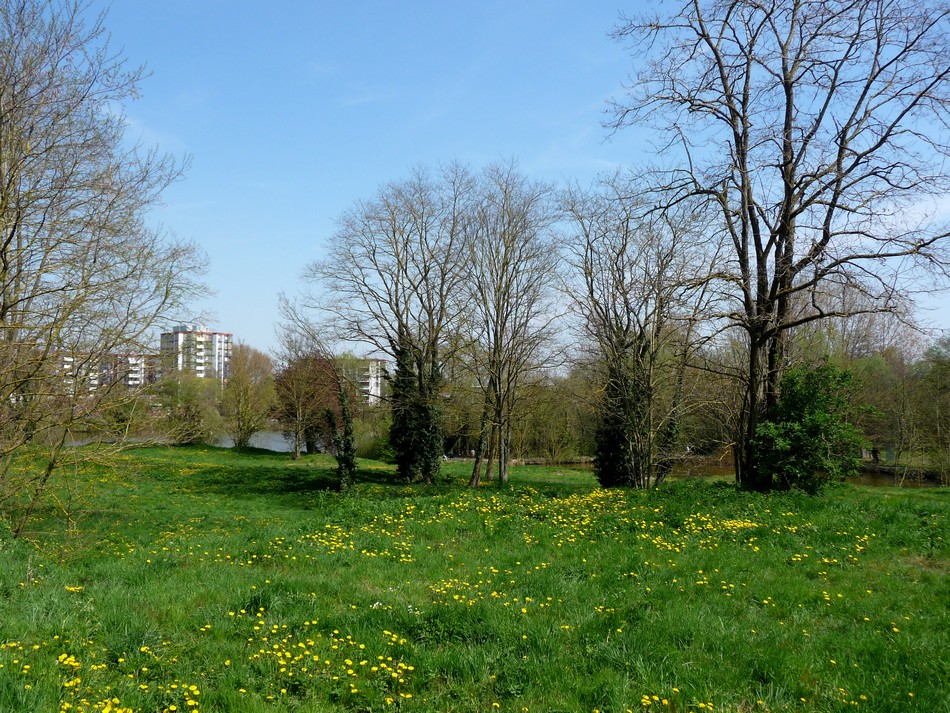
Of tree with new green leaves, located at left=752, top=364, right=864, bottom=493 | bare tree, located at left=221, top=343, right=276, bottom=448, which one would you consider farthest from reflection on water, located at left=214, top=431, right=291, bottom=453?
tree with new green leaves, located at left=752, top=364, right=864, bottom=493

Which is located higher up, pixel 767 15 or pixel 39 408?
pixel 767 15

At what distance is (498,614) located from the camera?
5371mm

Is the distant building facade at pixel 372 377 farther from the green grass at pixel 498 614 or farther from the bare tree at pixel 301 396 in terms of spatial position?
the green grass at pixel 498 614

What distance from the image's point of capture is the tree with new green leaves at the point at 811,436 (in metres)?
11.6

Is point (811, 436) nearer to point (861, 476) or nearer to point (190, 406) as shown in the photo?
point (861, 476)

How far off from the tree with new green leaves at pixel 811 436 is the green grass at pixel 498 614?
184cm

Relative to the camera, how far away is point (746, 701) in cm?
410

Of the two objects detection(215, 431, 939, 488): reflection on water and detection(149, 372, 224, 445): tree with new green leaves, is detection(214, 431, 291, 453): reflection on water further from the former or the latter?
detection(215, 431, 939, 488): reflection on water

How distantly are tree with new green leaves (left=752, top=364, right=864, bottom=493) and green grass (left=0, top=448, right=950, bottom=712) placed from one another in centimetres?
184

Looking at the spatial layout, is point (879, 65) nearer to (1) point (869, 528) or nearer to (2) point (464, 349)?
(1) point (869, 528)

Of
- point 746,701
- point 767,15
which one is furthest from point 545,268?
point 746,701

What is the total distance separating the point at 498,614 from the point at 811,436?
9.05 metres

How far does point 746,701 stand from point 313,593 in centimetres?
387

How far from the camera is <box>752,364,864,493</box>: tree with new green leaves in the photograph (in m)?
11.6
